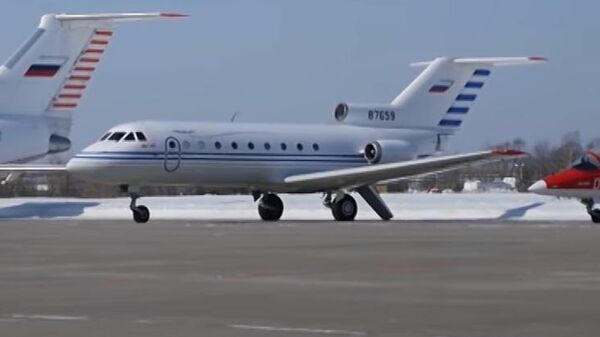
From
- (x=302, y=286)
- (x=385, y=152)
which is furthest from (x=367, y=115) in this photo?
(x=302, y=286)

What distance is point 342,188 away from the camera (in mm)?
51281

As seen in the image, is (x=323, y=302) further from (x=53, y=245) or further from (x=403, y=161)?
(x=403, y=161)

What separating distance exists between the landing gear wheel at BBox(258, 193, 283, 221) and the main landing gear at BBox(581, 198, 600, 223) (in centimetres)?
1047

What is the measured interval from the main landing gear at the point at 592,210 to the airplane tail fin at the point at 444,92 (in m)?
9.13

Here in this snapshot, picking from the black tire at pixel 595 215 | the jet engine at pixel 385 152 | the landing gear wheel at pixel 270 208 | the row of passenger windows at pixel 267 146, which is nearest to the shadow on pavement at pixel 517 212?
the jet engine at pixel 385 152

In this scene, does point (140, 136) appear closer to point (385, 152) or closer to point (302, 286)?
point (385, 152)

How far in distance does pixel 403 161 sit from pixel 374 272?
105 feet

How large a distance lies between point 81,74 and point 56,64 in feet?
3.60

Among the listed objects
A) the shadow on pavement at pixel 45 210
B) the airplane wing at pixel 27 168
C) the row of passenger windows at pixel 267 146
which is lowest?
the shadow on pavement at pixel 45 210

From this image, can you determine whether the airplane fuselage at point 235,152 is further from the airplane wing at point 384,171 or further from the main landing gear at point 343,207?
the main landing gear at point 343,207

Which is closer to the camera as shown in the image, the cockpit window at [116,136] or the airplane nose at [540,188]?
the airplane nose at [540,188]

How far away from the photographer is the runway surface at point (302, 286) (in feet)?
45.1

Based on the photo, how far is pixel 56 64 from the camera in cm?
5972

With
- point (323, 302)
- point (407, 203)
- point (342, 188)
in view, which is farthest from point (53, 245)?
point (407, 203)
